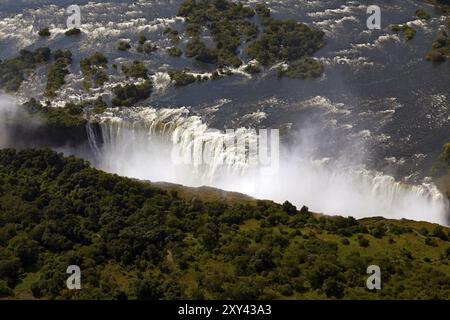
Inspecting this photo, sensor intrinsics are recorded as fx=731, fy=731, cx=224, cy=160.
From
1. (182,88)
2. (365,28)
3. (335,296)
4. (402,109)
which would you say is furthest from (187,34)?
(335,296)

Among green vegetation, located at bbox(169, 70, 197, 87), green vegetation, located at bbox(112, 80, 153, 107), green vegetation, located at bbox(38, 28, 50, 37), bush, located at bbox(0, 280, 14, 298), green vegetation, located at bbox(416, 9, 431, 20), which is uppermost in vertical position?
green vegetation, located at bbox(416, 9, 431, 20)

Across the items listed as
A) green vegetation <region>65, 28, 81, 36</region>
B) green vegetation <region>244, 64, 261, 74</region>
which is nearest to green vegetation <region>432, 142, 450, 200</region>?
green vegetation <region>244, 64, 261, 74</region>

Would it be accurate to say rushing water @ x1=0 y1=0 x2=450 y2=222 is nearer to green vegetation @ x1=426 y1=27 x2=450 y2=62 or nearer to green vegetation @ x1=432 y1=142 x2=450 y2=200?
green vegetation @ x1=432 y1=142 x2=450 y2=200

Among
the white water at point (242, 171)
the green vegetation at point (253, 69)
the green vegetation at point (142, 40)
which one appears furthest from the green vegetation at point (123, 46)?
the green vegetation at point (253, 69)

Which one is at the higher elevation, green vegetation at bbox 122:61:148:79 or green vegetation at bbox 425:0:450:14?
green vegetation at bbox 425:0:450:14

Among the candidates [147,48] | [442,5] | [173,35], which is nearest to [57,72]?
[147,48]

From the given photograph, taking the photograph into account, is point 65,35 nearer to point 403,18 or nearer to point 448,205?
point 403,18
